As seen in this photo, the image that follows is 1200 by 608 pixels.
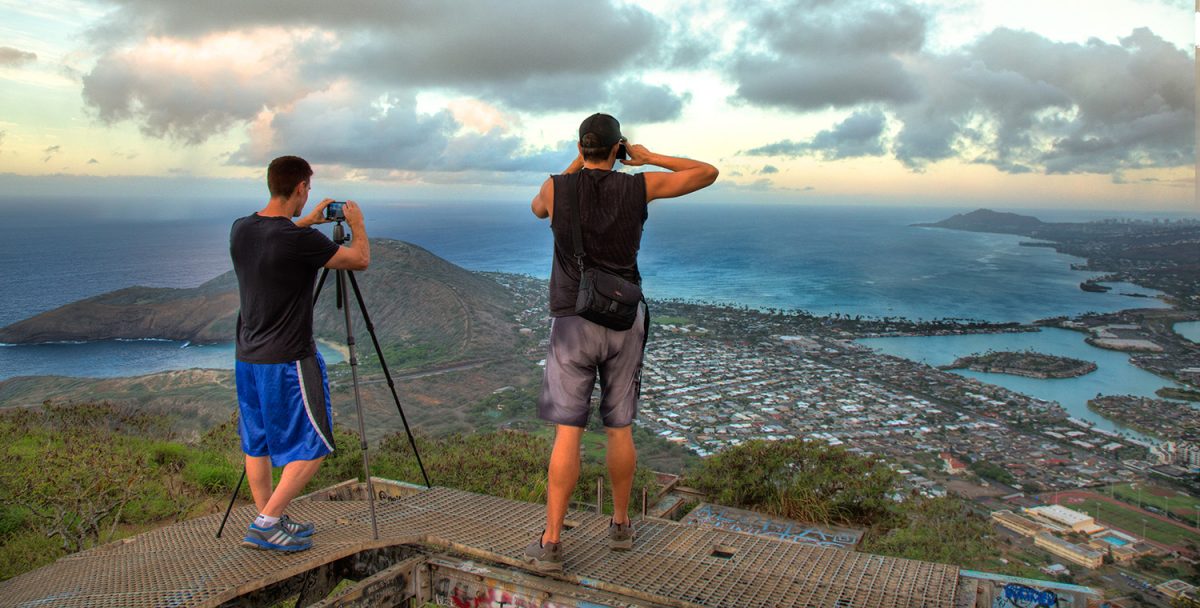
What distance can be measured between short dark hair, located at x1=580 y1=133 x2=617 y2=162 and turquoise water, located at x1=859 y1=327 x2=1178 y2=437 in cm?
1332

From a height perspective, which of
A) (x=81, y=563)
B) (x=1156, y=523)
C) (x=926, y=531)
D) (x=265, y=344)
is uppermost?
(x=265, y=344)

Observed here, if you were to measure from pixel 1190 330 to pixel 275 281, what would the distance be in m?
22.6

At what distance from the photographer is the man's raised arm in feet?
8.19

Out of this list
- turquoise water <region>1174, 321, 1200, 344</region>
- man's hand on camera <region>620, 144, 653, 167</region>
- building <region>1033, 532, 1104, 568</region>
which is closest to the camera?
man's hand on camera <region>620, 144, 653, 167</region>

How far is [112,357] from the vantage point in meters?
15.6

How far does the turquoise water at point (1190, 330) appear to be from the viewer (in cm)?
1797

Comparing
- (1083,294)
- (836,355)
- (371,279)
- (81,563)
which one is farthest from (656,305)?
(81,563)

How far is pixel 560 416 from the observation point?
2578 millimetres

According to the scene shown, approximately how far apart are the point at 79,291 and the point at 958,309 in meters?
25.1

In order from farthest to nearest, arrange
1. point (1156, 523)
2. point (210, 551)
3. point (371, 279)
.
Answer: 1. point (371, 279)
2. point (1156, 523)
3. point (210, 551)

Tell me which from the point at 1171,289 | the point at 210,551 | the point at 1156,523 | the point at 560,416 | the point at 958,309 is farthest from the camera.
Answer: the point at 958,309

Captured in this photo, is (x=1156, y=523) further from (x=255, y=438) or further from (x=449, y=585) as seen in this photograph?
(x=255, y=438)

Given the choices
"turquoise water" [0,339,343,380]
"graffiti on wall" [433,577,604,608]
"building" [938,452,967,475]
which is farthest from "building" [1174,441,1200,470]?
"turquoise water" [0,339,343,380]

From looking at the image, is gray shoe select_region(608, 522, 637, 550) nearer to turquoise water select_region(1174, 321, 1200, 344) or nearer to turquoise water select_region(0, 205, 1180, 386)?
turquoise water select_region(0, 205, 1180, 386)
